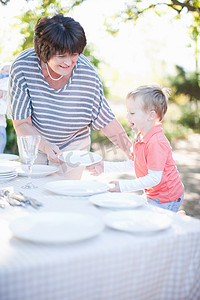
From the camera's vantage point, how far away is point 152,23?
266 inches

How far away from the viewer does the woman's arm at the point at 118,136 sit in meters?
2.65

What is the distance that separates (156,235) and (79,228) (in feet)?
0.81

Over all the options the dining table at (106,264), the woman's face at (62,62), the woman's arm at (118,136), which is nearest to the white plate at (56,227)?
the dining table at (106,264)

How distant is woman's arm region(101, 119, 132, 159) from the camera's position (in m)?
2.65

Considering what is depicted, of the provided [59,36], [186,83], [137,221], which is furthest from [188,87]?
[137,221]

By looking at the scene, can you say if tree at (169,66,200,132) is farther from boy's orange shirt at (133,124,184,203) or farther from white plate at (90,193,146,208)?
white plate at (90,193,146,208)

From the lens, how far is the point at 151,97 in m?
2.25

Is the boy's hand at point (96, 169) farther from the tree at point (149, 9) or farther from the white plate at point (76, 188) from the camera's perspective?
the tree at point (149, 9)

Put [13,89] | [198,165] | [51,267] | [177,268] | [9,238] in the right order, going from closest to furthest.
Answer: [51,267], [9,238], [177,268], [13,89], [198,165]

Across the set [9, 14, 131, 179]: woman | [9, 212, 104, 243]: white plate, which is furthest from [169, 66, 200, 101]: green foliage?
[9, 212, 104, 243]: white plate

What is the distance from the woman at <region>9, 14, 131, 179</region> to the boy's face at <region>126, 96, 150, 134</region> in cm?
32

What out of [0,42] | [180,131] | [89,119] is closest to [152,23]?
[0,42]

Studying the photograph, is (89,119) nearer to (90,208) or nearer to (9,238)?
(90,208)

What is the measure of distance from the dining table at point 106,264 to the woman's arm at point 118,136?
1300 mm
